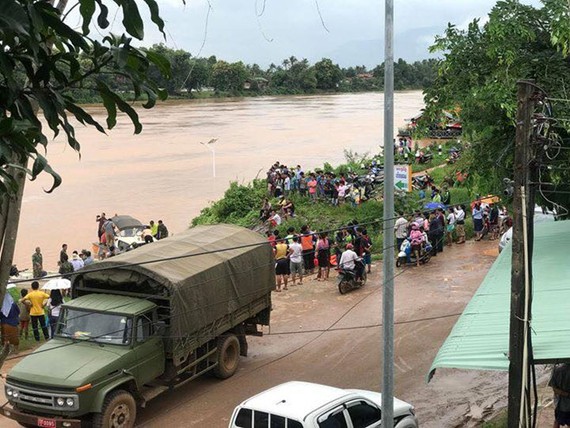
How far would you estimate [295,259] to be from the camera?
1886 centimetres

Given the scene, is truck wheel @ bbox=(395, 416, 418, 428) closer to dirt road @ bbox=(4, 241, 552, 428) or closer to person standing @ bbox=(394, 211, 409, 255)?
dirt road @ bbox=(4, 241, 552, 428)

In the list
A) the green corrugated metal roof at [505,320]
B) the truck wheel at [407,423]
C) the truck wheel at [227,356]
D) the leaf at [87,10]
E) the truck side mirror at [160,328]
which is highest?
the leaf at [87,10]

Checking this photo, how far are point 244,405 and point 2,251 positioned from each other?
5171 millimetres

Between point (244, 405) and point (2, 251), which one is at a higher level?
point (2, 251)

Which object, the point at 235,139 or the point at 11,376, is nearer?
the point at 11,376

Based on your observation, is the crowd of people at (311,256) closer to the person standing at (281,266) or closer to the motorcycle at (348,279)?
the person standing at (281,266)

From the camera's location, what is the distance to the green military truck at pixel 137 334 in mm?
10266

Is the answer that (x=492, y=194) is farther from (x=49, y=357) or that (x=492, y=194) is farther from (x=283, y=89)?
(x=283, y=89)

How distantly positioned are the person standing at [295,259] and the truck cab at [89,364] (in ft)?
25.0

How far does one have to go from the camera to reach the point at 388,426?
8.44m

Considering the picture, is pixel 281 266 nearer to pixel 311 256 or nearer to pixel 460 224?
pixel 311 256

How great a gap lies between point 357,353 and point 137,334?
462cm

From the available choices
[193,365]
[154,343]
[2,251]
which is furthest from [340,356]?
[2,251]

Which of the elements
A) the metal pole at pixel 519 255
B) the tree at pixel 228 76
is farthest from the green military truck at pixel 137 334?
the tree at pixel 228 76
